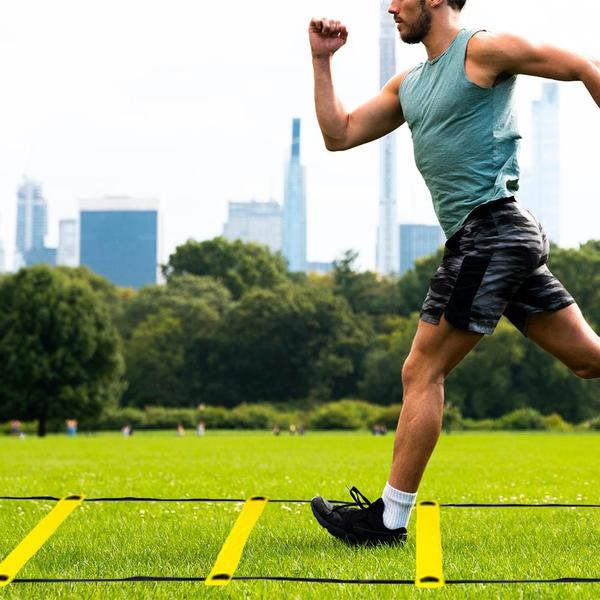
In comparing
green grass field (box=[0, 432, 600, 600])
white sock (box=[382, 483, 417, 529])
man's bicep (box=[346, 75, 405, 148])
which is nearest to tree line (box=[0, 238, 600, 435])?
green grass field (box=[0, 432, 600, 600])

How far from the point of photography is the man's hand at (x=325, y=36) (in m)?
5.99

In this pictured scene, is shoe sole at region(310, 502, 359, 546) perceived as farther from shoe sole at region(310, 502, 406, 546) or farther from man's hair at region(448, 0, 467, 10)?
man's hair at region(448, 0, 467, 10)

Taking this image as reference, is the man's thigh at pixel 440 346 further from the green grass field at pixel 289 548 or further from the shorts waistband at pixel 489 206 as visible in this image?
the green grass field at pixel 289 548

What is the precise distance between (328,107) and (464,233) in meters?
1.09

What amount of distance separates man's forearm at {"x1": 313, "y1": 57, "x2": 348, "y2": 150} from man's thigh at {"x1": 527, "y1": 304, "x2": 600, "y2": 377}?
1.37 meters

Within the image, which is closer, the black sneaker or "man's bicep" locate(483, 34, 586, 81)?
"man's bicep" locate(483, 34, 586, 81)

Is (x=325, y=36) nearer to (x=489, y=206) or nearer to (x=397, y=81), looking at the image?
(x=397, y=81)

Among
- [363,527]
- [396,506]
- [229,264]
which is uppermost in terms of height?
[229,264]

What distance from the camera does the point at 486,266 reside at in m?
5.46

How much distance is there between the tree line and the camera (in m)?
58.3

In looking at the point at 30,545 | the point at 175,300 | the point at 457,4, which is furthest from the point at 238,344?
the point at 30,545

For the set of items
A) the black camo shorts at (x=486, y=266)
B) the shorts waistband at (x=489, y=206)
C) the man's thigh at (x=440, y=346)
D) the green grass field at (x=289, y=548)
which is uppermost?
the shorts waistband at (x=489, y=206)

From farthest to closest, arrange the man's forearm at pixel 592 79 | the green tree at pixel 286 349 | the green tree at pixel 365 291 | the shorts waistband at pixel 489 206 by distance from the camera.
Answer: the green tree at pixel 365 291 < the green tree at pixel 286 349 < the shorts waistband at pixel 489 206 < the man's forearm at pixel 592 79

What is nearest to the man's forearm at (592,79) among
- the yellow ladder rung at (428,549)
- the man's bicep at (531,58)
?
the man's bicep at (531,58)
